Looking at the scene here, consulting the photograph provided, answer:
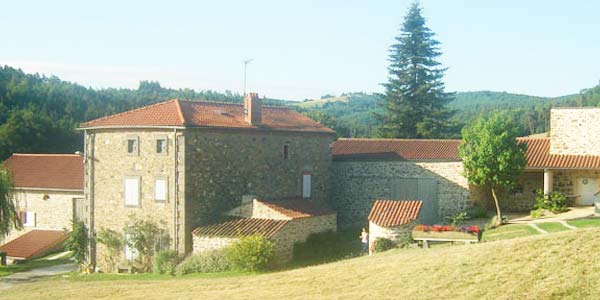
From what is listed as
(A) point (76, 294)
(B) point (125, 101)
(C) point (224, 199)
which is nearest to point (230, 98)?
(B) point (125, 101)

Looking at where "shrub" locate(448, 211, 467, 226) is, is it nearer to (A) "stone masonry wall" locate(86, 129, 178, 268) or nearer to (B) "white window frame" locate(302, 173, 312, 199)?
(B) "white window frame" locate(302, 173, 312, 199)

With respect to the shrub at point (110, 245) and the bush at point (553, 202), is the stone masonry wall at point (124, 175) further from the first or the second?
the bush at point (553, 202)

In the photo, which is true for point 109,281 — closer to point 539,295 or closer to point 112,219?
point 112,219

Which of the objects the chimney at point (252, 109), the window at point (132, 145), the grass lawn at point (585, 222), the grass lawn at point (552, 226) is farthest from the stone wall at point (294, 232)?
the grass lawn at point (585, 222)

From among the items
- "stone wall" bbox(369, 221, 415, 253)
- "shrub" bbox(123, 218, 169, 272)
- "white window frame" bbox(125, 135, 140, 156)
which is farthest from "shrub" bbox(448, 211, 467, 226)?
"white window frame" bbox(125, 135, 140, 156)

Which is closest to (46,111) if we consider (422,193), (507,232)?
(422,193)

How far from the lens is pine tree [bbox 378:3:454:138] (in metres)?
52.6

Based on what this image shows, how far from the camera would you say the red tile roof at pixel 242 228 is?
26.9m

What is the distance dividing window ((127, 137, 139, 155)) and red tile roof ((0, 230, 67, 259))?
32.1 ft

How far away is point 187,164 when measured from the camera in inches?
1123

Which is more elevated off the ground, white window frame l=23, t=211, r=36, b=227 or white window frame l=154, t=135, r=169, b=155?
white window frame l=154, t=135, r=169, b=155

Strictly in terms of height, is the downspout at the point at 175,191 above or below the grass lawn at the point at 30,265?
above

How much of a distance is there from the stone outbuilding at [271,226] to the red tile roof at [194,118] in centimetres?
392

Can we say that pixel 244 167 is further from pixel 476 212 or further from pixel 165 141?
pixel 476 212
